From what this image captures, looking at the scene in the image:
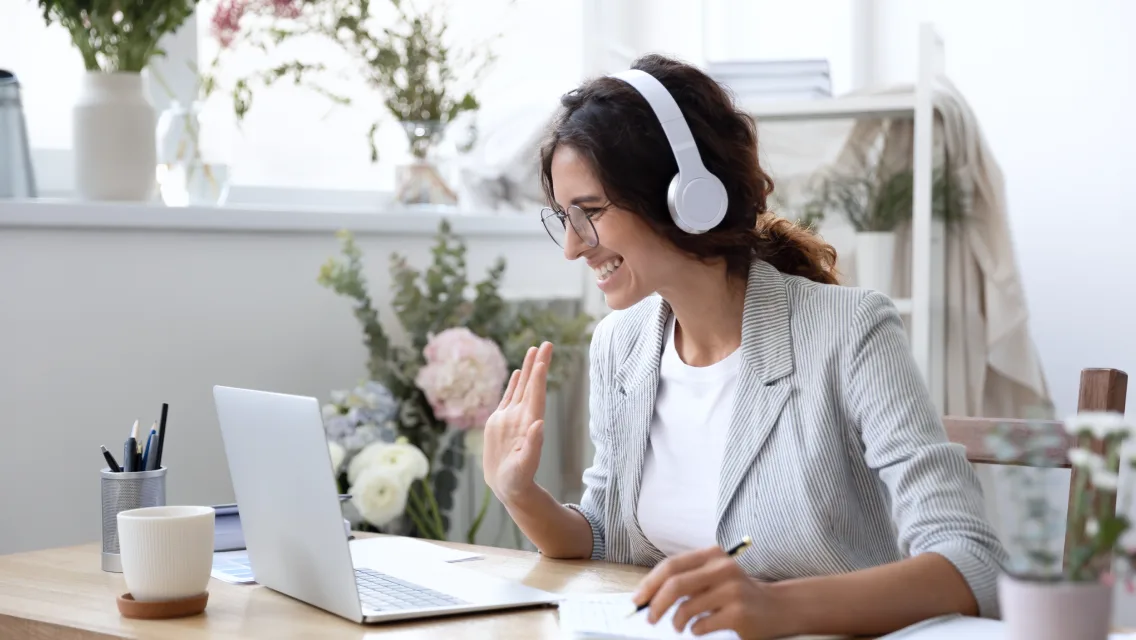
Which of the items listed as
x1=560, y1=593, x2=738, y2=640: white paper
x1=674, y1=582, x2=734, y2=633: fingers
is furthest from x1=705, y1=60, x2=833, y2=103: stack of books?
x1=674, y1=582, x2=734, y2=633: fingers

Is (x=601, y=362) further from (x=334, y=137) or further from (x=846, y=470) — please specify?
(x=334, y=137)

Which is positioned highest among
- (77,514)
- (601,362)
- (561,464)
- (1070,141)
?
(1070,141)

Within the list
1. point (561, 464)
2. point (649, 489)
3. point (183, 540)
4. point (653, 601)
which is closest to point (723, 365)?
point (649, 489)

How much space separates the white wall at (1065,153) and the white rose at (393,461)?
1.40 m

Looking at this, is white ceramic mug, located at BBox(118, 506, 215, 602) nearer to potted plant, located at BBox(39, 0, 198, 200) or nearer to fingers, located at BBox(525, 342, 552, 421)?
fingers, located at BBox(525, 342, 552, 421)

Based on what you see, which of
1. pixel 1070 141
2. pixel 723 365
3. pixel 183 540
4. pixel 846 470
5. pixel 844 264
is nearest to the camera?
pixel 183 540

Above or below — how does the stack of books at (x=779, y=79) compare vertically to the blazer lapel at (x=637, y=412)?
above

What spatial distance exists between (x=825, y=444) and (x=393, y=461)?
91 centimetres

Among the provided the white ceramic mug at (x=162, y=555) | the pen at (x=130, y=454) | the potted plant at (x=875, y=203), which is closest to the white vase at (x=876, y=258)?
the potted plant at (x=875, y=203)

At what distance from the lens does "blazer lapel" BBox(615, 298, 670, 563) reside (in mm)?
1626

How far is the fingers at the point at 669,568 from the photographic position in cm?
108

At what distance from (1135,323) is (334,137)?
5.84 feet

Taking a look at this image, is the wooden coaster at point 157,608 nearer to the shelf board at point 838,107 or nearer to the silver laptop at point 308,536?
the silver laptop at point 308,536

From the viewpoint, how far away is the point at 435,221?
2.63m
